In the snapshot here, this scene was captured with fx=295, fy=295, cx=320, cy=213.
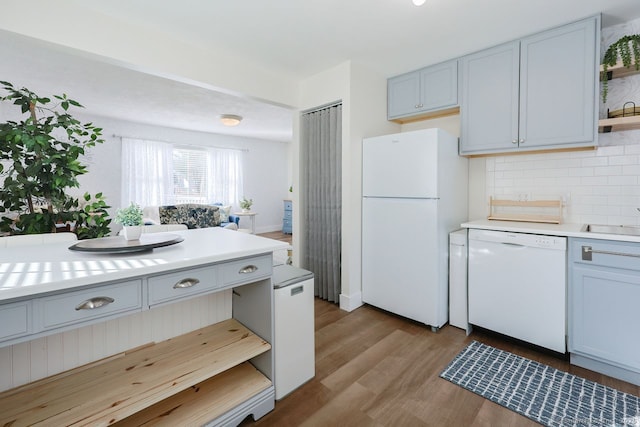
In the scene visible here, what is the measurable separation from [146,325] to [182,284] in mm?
505

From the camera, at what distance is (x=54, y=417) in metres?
1.11

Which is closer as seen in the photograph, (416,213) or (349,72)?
(416,213)

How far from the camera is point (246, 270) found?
148 cm

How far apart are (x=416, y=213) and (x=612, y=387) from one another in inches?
63.3

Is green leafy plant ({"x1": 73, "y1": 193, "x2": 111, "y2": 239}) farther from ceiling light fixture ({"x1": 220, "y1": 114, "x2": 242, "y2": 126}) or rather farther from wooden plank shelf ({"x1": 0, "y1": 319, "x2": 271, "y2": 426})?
ceiling light fixture ({"x1": 220, "y1": 114, "x2": 242, "y2": 126})


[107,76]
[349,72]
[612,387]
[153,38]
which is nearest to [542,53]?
[349,72]

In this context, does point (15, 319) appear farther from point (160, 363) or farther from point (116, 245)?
point (160, 363)

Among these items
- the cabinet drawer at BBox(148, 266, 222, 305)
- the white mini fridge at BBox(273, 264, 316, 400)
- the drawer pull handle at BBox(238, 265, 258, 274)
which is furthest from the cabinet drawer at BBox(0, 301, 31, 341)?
the white mini fridge at BBox(273, 264, 316, 400)

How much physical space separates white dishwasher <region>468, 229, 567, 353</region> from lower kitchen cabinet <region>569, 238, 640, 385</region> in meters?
0.07

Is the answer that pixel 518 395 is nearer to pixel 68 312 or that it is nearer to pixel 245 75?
pixel 68 312

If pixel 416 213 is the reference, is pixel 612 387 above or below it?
below

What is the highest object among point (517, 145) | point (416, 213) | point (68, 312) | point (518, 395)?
point (517, 145)

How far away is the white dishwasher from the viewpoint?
2.04m

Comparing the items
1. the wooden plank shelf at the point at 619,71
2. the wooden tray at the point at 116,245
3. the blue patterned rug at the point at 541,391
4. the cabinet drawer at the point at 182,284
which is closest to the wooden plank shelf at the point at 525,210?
the wooden plank shelf at the point at 619,71
